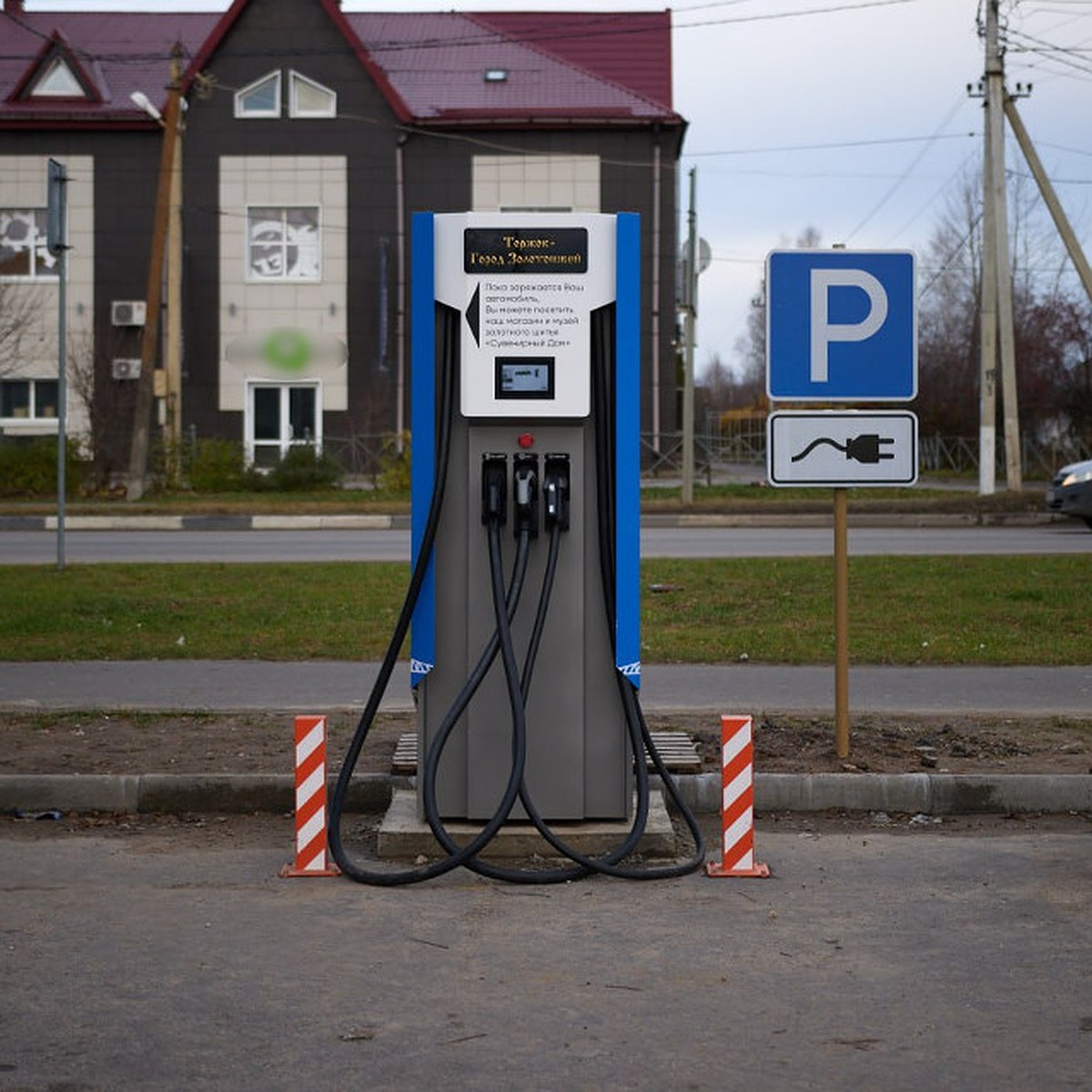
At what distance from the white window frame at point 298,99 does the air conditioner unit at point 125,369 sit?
7436mm

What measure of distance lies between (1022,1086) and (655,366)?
3991cm

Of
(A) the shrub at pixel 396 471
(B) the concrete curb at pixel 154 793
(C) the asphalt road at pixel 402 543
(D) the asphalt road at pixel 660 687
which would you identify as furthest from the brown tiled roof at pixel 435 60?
(B) the concrete curb at pixel 154 793

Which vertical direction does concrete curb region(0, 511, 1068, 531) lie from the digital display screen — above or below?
below

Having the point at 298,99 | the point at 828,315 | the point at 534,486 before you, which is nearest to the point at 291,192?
the point at 298,99

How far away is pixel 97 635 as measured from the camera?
13273 millimetres

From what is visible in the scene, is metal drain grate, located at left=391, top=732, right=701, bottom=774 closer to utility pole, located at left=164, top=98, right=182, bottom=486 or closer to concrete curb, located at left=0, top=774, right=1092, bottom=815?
concrete curb, located at left=0, top=774, right=1092, bottom=815

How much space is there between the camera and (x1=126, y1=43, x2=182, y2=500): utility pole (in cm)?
3200

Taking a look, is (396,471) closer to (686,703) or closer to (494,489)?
(686,703)

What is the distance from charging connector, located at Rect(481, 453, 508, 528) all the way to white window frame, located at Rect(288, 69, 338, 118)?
1476 inches

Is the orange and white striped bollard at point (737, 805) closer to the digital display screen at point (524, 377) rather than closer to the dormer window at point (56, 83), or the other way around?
the digital display screen at point (524, 377)

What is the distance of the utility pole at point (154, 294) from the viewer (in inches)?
1260

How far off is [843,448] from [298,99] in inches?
1442

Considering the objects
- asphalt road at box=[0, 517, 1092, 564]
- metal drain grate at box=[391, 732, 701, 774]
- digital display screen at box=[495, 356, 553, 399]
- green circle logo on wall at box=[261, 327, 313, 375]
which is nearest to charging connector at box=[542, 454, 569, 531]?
digital display screen at box=[495, 356, 553, 399]

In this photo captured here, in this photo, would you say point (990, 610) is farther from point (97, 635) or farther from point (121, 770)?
point (121, 770)
